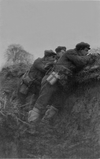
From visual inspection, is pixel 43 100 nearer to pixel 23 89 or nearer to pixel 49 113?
pixel 49 113

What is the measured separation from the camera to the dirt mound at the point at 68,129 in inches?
180

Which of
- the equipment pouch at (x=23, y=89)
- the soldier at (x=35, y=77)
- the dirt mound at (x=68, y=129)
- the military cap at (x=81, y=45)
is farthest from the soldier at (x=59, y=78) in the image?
the equipment pouch at (x=23, y=89)

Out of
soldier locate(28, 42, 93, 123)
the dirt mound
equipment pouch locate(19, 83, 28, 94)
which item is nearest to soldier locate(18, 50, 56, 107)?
equipment pouch locate(19, 83, 28, 94)

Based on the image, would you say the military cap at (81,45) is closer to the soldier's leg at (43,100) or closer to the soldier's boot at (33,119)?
the soldier's leg at (43,100)

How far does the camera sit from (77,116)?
16.2 feet

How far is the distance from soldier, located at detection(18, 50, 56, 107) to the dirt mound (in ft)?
1.83

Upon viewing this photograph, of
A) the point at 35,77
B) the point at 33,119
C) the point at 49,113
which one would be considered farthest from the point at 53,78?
the point at 35,77

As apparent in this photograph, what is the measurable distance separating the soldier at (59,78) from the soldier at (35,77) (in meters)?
0.98

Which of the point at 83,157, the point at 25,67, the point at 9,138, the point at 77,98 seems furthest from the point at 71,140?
the point at 25,67

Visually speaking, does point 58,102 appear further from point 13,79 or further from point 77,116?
point 13,79

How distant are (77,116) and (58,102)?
63 cm

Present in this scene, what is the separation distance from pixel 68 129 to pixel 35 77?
6.54 feet

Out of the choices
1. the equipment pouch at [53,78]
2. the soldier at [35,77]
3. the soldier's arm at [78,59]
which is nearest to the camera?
the soldier's arm at [78,59]

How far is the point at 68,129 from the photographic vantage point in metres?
5.05
